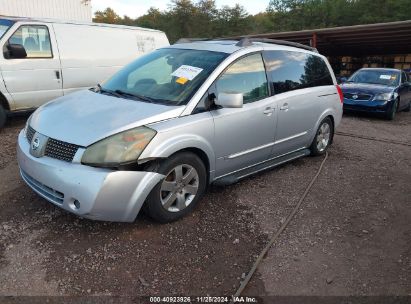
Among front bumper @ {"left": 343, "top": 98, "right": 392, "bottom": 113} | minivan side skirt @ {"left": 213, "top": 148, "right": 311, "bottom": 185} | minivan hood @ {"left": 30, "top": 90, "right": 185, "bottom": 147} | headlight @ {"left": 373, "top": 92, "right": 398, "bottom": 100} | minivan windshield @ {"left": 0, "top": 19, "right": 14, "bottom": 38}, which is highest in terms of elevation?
minivan windshield @ {"left": 0, "top": 19, "right": 14, "bottom": 38}

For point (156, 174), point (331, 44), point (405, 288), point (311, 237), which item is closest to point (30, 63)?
point (156, 174)

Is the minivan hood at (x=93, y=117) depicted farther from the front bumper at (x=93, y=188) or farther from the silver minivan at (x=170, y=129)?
the front bumper at (x=93, y=188)

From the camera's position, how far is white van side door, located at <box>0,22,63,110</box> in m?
6.43

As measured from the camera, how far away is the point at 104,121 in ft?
11.0

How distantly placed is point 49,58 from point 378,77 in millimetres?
9154

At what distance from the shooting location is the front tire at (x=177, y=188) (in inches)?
134

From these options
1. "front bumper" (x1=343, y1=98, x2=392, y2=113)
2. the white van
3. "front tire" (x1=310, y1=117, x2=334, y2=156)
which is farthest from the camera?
"front bumper" (x1=343, y1=98, x2=392, y2=113)

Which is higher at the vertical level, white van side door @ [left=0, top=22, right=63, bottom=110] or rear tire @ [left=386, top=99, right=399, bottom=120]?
white van side door @ [left=0, top=22, right=63, bottom=110]

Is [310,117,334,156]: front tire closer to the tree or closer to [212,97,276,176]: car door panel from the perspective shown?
[212,97,276,176]: car door panel

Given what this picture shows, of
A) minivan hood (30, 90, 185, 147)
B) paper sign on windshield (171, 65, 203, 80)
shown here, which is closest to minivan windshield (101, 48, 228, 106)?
paper sign on windshield (171, 65, 203, 80)

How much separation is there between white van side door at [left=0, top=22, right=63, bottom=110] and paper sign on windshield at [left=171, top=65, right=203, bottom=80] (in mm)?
3742

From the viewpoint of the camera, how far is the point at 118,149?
315 centimetres

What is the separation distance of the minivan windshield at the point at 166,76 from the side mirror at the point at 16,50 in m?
2.74

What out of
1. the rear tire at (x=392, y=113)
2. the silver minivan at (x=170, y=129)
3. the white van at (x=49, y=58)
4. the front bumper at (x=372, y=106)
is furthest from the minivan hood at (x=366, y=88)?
the white van at (x=49, y=58)
